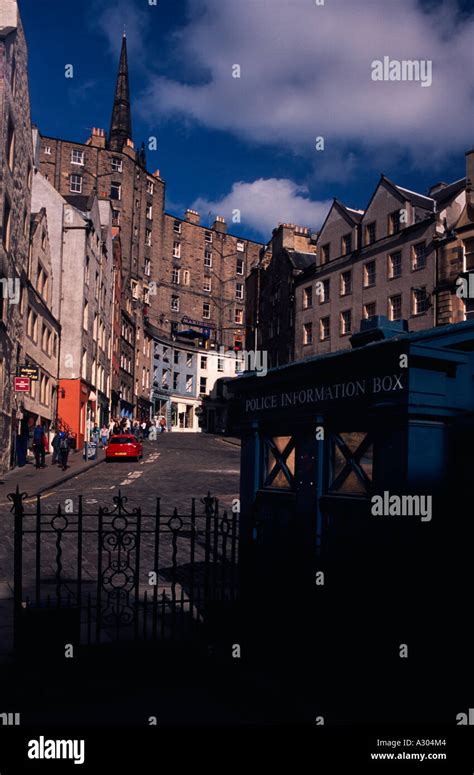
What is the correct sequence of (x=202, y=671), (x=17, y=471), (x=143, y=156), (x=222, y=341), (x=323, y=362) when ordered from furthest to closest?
(x=222, y=341) < (x=143, y=156) < (x=17, y=471) < (x=202, y=671) < (x=323, y=362)

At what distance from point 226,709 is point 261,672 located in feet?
2.21

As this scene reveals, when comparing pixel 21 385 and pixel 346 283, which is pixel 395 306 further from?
pixel 21 385

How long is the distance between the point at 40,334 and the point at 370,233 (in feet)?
68.3

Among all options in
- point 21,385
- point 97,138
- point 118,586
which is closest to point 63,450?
point 21,385

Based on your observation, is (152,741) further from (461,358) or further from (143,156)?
(143,156)

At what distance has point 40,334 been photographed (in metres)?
35.2

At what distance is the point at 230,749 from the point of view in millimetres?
4652

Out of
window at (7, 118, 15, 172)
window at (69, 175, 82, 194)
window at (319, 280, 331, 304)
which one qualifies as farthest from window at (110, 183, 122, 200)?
window at (7, 118, 15, 172)

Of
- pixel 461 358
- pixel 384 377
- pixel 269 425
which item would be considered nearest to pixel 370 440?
pixel 384 377

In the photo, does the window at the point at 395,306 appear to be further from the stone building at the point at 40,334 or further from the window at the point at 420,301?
the stone building at the point at 40,334

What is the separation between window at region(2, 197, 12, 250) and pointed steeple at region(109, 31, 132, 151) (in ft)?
158

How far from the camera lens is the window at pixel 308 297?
50.1 m

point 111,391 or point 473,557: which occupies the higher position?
point 111,391

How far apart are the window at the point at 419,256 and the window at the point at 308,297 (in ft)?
35.5
